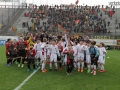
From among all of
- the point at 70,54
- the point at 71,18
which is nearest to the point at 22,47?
the point at 70,54

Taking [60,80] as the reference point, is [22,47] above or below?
above

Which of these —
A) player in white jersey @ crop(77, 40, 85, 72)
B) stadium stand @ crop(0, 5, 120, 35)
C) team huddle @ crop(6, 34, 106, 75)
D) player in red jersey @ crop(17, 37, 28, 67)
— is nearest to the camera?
team huddle @ crop(6, 34, 106, 75)

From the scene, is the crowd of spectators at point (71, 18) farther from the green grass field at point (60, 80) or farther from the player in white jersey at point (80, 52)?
the green grass field at point (60, 80)

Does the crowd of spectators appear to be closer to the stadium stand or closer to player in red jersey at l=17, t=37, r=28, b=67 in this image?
the stadium stand

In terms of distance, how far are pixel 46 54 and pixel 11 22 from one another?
32.0 m

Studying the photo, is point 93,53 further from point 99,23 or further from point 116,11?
point 116,11

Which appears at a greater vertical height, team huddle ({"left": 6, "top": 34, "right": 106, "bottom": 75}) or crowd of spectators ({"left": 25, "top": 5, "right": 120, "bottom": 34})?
crowd of spectators ({"left": 25, "top": 5, "right": 120, "bottom": 34})

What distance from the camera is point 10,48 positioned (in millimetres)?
14664

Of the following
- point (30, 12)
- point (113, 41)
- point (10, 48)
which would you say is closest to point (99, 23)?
point (113, 41)

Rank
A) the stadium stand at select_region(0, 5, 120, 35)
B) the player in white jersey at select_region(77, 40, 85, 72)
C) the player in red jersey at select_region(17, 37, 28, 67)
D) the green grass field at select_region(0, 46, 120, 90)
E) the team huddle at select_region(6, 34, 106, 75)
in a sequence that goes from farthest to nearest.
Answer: the stadium stand at select_region(0, 5, 120, 35), the player in red jersey at select_region(17, 37, 28, 67), the player in white jersey at select_region(77, 40, 85, 72), the team huddle at select_region(6, 34, 106, 75), the green grass field at select_region(0, 46, 120, 90)

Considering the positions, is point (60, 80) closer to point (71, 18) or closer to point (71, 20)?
point (71, 20)

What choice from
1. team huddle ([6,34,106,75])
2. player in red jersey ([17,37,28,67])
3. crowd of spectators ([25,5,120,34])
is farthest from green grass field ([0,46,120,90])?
crowd of spectators ([25,5,120,34])

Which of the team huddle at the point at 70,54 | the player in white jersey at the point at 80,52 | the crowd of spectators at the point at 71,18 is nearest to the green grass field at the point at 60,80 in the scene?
the team huddle at the point at 70,54

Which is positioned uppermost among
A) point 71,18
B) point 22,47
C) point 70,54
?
point 71,18
